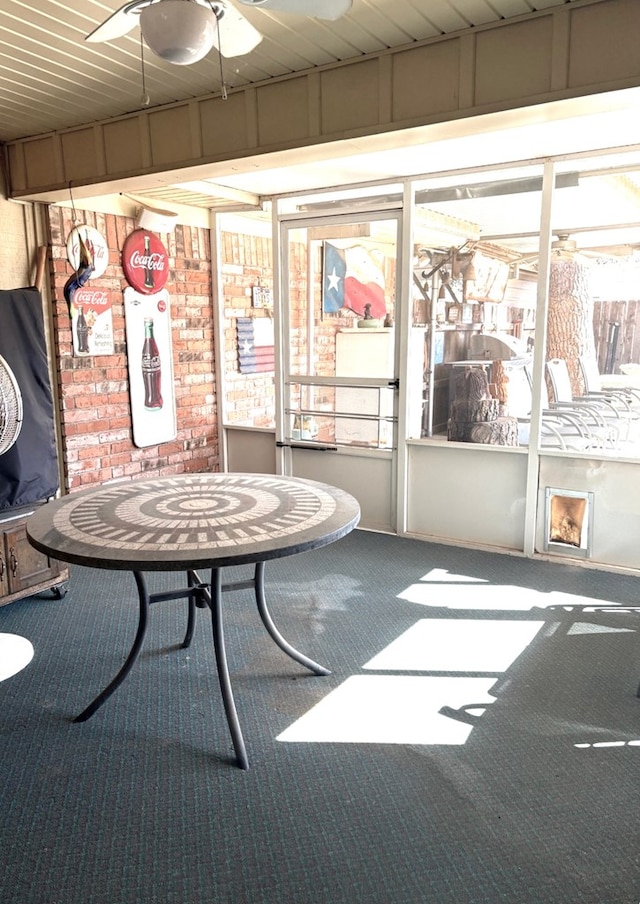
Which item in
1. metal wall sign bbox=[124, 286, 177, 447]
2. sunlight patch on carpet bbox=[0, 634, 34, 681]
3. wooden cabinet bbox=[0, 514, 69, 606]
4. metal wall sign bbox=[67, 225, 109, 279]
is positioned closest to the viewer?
sunlight patch on carpet bbox=[0, 634, 34, 681]

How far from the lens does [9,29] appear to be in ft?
7.96

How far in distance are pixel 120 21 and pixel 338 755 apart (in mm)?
2463

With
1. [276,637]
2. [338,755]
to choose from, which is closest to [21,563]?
[276,637]

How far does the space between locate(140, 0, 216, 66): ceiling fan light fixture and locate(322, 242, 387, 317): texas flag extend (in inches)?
106

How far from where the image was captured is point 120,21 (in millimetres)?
1967

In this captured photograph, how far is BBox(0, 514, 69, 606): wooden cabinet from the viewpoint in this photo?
323 centimetres

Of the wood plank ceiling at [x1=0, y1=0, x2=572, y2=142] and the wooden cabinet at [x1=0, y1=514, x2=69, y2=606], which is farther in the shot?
the wooden cabinet at [x1=0, y1=514, x2=69, y2=606]

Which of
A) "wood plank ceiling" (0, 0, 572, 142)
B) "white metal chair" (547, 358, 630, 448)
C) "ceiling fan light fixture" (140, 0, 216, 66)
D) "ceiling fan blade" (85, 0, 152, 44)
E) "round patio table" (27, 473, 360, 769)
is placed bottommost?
"round patio table" (27, 473, 360, 769)

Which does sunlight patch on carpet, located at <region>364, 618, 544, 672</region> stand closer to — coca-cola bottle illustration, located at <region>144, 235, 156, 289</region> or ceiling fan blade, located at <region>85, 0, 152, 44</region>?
ceiling fan blade, located at <region>85, 0, 152, 44</region>

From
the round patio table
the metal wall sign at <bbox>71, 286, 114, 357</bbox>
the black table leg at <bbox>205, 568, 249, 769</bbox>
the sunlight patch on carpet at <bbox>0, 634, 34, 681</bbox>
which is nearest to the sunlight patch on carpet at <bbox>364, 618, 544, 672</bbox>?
the round patio table

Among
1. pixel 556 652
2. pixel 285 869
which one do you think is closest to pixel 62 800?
pixel 285 869

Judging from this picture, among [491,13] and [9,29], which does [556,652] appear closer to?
[491,13]

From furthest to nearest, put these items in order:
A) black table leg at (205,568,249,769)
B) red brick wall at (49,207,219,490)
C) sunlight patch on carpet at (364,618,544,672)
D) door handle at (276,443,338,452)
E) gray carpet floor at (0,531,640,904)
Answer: door handle at (276,443,338,452)
red brick wall at (49,207,219,490)
sunlight patch on carpet at (364,618,544,672)
black table leg at (205,568,249,769)
gray carpet floor at (0,531,640,904)

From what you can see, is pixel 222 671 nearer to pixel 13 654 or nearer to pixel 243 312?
pixel 13 654
